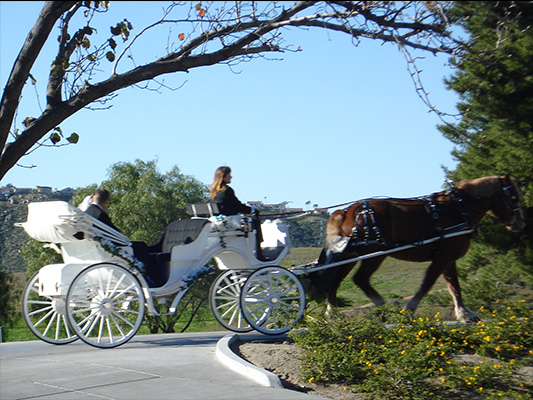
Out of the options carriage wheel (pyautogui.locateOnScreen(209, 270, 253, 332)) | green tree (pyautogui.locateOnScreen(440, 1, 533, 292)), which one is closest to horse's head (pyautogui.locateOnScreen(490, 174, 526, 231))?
green tree (pyautogui.locateOnScreen(440, 1, 533, 292))

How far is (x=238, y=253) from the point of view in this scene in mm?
10188

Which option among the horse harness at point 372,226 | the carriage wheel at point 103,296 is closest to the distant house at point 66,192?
the carriage wheel at point 103,296

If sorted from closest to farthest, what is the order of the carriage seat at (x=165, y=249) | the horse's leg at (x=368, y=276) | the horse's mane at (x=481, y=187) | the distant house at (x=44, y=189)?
the carriage seat at (x=165, y=249) → the horse's leg at (x=368, y=276) → the horse's mane at (x=481, y=187) → the distant house at (x=44, y=189)

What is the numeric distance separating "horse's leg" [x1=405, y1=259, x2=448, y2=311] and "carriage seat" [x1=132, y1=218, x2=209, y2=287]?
3.13 metres

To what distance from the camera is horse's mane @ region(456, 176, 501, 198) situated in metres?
10.8

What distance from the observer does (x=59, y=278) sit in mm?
9625

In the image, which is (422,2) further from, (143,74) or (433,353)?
(433,353)

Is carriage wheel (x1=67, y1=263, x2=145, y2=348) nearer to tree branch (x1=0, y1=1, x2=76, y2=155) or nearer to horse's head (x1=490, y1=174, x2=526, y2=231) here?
tree branch (x1=0, y1=1, x2=76, y2=155)

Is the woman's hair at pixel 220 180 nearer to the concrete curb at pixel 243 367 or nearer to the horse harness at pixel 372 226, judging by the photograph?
the horse harness at pixel 372 226

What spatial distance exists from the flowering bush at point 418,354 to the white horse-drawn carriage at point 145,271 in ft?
5.66

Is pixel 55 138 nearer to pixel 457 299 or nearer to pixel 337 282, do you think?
pixel 337 282

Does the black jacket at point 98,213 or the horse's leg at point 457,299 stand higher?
the black jacket at point 98,213

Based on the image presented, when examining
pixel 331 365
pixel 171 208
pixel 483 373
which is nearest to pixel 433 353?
pixel 483 373

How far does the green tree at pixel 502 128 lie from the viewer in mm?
12719
